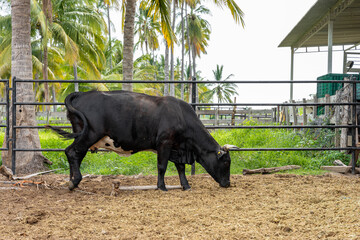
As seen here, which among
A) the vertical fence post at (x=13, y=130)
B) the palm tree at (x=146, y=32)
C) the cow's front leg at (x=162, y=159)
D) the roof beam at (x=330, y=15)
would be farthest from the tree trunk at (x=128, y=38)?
the palm tree at (x=146, y=32)

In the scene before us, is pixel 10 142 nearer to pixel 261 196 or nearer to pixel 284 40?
pixel 261 196

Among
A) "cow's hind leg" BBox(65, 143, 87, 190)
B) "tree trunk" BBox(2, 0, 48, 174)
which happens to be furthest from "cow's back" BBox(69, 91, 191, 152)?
"tree trunk" BBox(2, 0, 48, 174)

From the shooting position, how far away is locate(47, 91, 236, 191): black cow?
501cm

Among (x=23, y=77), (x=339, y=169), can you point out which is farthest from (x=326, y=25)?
(x=23, y=77)

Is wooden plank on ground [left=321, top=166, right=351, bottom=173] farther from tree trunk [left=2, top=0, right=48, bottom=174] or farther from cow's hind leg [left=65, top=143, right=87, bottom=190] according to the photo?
tree trunk [left=2, top=0, right=48, bottom=174]

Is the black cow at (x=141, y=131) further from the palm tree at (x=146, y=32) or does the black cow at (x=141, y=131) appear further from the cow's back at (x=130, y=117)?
the palm tree at (x=146, y=32)

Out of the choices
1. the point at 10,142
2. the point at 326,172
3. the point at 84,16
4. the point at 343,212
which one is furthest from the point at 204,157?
the point at 84,16

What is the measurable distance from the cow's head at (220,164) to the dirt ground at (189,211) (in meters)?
0.15

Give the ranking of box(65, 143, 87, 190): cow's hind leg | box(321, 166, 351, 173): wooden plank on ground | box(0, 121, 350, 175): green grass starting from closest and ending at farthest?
1. box(65, 143, 87, 190): cow's hind leg
2. box(321, 166, 351, 173): wooden plank on ground
3. box(0, 121, 350, 175): green grass

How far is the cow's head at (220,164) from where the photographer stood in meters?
5.22

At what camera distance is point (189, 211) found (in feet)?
12.6

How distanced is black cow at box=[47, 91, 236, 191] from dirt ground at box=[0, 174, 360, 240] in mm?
384

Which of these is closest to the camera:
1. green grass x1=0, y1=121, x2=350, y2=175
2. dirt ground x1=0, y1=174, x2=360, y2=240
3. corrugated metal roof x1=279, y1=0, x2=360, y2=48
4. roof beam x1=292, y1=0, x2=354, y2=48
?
dirt ground x1=0, y1=174, x2=360, y2=240

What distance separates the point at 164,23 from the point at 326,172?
456cm
